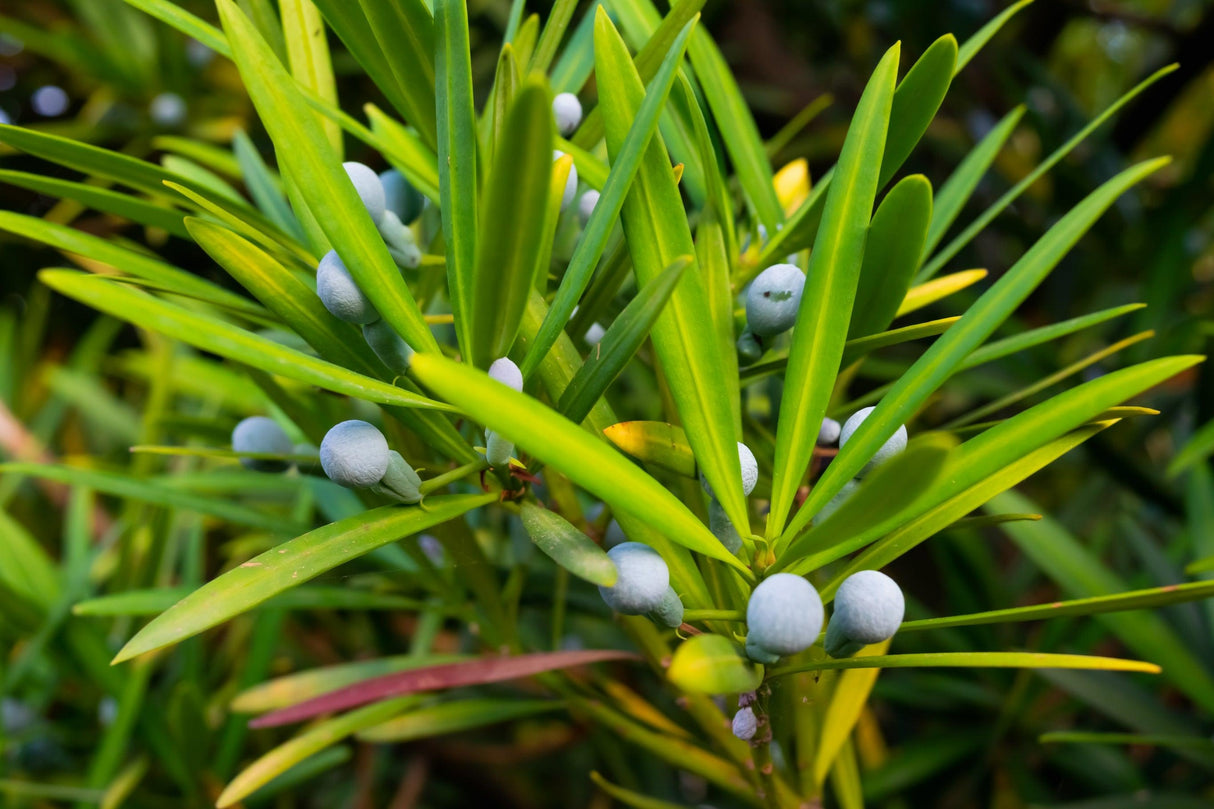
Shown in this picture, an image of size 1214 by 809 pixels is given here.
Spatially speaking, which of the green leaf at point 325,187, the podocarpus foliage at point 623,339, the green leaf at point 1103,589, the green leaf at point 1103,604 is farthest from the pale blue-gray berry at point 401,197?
the green leaf at point 1103,589

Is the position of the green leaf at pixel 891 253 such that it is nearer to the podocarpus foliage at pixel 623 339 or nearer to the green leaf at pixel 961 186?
the podocarpus foliage at pixel 623 339

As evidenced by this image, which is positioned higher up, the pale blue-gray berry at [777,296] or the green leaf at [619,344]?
the pale blue-gray berry at [777,296]

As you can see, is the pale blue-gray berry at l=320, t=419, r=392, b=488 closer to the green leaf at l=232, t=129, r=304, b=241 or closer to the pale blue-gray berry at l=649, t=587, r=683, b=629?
the pale blue-gray berry at l=649, t=587, r=683, b=629

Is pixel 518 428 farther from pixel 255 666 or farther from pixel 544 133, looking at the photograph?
pixel 255 666

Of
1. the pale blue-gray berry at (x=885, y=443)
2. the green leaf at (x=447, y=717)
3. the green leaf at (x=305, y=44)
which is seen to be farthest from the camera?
the green leaf at (x=447, y=717)

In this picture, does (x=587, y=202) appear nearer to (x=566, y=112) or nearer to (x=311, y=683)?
(x=566, y=112)

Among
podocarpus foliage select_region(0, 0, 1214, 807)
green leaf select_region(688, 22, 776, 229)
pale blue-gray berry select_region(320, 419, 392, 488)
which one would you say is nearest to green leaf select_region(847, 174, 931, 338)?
podocarpus foliage select_region(0, 0, 1214, 807)
